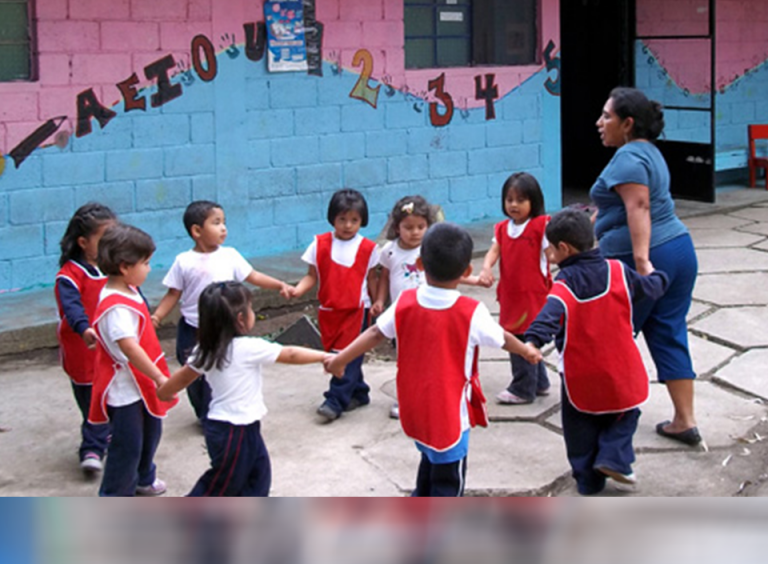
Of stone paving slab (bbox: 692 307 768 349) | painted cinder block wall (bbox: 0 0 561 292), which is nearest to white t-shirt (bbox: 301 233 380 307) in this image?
stone paving slab (bbox: 692 307 768 349)

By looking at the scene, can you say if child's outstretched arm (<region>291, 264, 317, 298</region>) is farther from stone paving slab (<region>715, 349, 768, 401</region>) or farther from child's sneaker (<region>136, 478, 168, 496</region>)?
stone paving slab (<region>715, 349, 768, 401</region>)

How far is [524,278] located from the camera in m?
5.50

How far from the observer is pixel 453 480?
396 cm

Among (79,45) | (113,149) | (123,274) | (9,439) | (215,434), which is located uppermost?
(79,45)

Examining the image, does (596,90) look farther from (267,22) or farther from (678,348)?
(678,348)

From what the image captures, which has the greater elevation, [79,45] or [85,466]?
[79,45]

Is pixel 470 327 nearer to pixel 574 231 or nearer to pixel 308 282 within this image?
pixel 574 231

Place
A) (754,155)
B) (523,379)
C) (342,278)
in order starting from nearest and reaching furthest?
(342,278), (523,379), (754,155)

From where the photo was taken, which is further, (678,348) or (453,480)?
(678,348)

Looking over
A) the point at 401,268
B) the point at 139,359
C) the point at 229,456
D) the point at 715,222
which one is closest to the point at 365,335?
the point at 229,456

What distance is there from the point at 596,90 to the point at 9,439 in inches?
355

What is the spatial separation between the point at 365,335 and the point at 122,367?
3.25ft

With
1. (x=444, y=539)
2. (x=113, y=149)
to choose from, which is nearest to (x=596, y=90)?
(x=113, y=149)

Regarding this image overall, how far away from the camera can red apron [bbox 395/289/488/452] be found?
382cm
